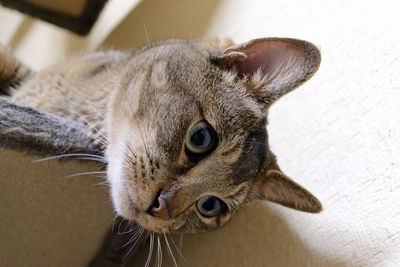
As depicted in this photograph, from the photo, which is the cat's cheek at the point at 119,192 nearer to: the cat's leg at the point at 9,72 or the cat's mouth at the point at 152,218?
the cat's mouth at the point at 152,218

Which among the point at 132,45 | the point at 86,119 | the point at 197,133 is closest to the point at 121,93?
the point at 86,119

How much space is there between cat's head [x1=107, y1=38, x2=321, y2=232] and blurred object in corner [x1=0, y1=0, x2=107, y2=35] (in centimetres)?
90

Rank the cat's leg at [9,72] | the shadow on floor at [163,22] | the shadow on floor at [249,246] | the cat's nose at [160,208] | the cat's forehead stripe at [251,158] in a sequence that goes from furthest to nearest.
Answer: the shadow on floor at [163,22] → the cat's leg at [9,72] → the shadow on floor at [249,246] → the cat's forehead stripe at [251,158] → the cat's nose at [160,208]

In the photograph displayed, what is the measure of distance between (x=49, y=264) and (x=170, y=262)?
424 mm

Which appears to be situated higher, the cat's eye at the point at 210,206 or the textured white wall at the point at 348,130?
the textured white wall at the point at 348,130

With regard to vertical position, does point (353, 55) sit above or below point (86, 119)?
above

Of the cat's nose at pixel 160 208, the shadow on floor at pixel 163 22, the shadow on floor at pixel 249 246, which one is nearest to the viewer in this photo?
the cat's nose at pixel 160 208

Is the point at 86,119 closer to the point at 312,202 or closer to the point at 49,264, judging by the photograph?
the point at 49,264

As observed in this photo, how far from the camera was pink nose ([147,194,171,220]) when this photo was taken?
1143mm

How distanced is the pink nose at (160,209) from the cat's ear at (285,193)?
1.18 ft

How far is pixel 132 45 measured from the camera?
225 centimetres

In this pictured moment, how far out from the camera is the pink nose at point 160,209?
114cm

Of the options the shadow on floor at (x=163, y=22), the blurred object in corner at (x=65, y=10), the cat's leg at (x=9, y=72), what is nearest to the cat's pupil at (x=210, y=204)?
the shadow on floor at (x=163, y=22)

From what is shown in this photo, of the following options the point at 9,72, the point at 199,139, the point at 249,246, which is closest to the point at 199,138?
the point at 199,139
